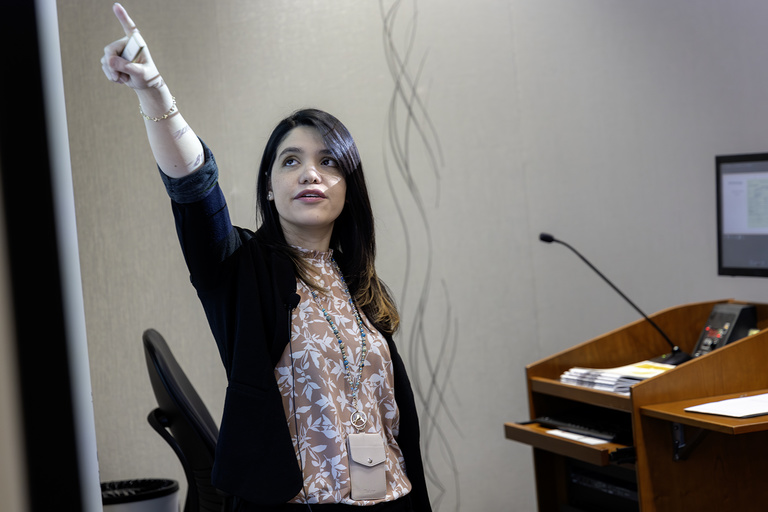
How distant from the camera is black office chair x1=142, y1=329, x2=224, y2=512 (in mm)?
1679

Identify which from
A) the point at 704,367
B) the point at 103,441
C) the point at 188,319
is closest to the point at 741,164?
the point at 704,367

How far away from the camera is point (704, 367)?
2.08 metres

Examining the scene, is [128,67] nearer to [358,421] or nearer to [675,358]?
[358,421]

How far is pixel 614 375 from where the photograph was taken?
2.16 metres

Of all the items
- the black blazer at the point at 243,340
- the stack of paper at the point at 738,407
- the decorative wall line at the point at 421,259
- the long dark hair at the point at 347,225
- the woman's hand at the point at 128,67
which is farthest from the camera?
the decorative wall line at the point at 421,259

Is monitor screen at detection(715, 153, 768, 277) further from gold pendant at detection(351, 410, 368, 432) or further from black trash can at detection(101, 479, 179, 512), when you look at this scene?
black trash can at detection(101, 479, 179, 512)

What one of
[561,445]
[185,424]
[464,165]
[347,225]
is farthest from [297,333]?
[464,165]

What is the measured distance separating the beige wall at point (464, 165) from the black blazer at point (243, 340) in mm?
1751

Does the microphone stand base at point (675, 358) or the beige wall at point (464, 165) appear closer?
the microphone stand base at point (675, 358)

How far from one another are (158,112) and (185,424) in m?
1.04

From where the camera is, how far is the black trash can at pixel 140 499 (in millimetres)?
2088

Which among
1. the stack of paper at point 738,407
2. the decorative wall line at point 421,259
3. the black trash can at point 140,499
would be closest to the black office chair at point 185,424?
the black trash can at point 140,499

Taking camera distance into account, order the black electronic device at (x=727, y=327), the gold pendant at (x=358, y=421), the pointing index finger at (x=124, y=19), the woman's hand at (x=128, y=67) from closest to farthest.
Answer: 1. the pointing index finger at (x=124, y=19)
2. the woman's hand at (x=128, y=67)
3. the gold pendant at (x=358, y=421)
4. the black electronic device at (x=727, y=327)

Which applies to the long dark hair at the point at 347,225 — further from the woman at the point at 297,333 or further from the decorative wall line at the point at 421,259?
the decorative wall line at the point at 421,259
